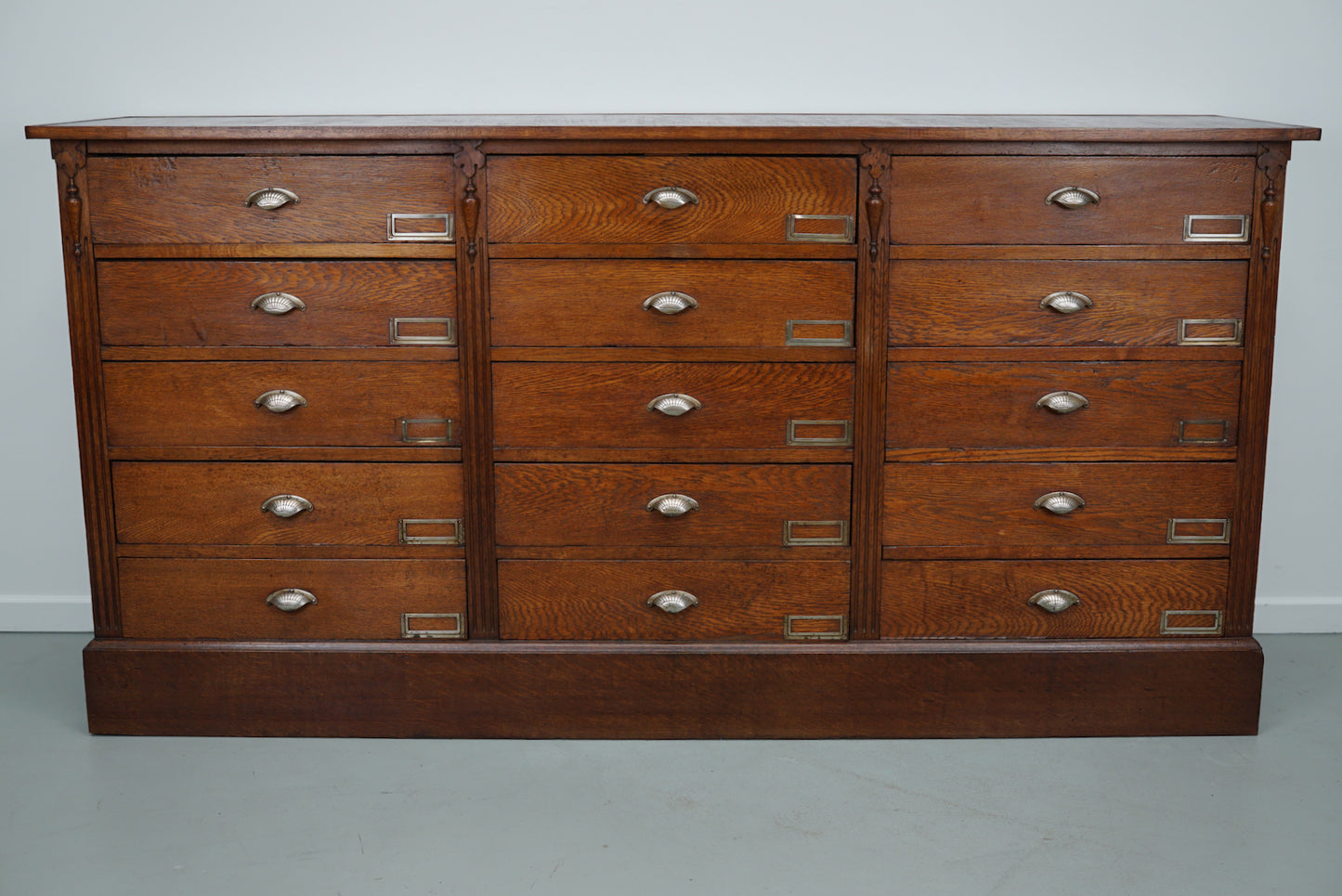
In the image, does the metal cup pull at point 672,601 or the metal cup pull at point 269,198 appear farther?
the metal cup pull at point 672,601

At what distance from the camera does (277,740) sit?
9.57ft

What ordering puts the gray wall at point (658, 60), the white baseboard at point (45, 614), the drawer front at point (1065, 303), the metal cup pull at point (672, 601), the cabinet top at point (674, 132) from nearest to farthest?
the cabinet top at point (674, 132)
the drawer front at point (1065, 303)
the metal cup pull at point (672, 601)
the gray wall at point (658, 60)
the white baseboard at point (45, 614)

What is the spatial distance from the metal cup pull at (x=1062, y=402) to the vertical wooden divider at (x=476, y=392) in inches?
47.7

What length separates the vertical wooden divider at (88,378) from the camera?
2721mm

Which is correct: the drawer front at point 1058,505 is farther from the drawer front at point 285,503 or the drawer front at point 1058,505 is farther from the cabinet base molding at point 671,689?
the drawer front at point 285,503

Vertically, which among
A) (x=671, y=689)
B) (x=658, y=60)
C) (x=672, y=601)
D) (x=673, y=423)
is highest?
(x=658, y=60)

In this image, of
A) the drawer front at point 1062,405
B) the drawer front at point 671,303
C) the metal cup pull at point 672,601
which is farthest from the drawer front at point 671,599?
the drawer front at point 671,303

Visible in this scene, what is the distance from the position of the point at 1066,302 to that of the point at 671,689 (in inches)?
48.0

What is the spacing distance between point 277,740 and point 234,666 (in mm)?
194

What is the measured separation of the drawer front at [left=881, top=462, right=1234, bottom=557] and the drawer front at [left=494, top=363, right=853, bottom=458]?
0.76ft

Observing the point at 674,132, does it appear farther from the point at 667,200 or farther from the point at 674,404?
the point at 674,404

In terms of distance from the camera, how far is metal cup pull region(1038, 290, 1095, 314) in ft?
9.05

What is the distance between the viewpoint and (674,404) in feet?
9.16

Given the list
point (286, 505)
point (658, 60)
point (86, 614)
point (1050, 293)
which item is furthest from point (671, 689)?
point (86, 614)
